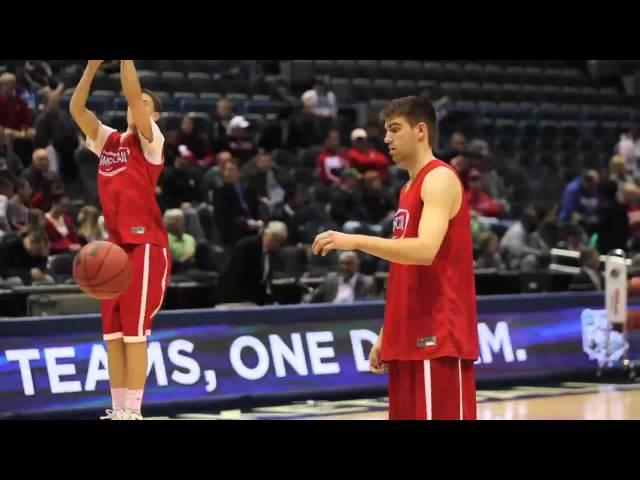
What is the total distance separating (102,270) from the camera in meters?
6.49

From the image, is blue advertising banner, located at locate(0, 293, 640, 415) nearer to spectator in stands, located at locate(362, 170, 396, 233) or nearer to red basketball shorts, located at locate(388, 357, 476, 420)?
spectator in stands, located at locate(362, 170, 396, 233)

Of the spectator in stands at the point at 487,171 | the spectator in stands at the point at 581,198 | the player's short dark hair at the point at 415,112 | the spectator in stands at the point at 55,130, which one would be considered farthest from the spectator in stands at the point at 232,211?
the player's short dark hair at the point at 415,112

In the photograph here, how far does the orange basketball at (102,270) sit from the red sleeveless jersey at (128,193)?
0.28m

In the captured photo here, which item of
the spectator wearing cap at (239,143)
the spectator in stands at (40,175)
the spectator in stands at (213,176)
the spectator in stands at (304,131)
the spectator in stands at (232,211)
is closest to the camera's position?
the spectator in stands at (40,175)

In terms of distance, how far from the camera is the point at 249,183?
43.8 feet

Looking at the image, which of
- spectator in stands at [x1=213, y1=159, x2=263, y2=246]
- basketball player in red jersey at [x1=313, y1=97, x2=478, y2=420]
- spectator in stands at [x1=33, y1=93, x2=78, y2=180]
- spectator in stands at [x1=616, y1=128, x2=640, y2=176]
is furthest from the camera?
spectator in stands at [x1=616, y1=128, x2=640, y2=176]

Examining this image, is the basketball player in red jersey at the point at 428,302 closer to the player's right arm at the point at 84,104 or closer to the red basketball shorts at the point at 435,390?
the red basketball shorts at the point at 435,390

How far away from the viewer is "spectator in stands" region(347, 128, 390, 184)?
48.9ft

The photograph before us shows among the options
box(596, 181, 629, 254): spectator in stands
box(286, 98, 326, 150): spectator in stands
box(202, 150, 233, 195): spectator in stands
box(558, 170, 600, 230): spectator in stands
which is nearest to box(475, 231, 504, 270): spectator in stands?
box(596, 181, 629, 254): spectator in stands

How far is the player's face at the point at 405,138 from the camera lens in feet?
16.3

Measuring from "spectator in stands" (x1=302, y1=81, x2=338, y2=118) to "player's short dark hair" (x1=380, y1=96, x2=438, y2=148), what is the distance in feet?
35.9

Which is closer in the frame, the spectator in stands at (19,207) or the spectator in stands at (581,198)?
the spectator in stands at (19,207)
